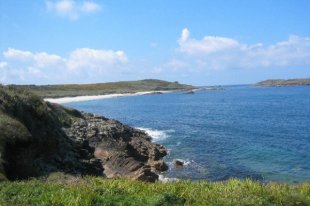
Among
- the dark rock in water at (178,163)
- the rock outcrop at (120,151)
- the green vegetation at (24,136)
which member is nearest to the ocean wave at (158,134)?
the rock outcrop at (120,151)

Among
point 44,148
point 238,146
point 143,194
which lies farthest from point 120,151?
point 143,194

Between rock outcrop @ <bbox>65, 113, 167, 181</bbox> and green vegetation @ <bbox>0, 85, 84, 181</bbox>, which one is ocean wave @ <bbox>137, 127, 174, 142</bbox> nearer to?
rock outcrop @ <bbox>65, 113, 167, 181</bbox>

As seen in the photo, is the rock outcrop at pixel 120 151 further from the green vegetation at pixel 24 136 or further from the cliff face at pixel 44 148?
the green vegetation at pixel 24 136

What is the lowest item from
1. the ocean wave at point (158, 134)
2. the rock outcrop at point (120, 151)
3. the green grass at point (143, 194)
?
→ the ocean wave at point (158, 134)

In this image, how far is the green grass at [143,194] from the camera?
1305 centimetres

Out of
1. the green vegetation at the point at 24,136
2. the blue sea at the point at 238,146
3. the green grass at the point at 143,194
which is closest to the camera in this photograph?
the green grass at the point at 143,194

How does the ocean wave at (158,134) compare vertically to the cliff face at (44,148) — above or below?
below

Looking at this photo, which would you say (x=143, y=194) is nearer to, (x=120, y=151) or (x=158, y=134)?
(x=120, y=151)

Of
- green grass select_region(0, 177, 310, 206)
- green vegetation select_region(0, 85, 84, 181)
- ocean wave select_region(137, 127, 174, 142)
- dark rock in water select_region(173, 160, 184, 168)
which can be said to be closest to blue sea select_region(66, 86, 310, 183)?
ocean wave select_region(137, 127, 174, 142)

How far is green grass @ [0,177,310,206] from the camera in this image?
Answer: 13.0 m

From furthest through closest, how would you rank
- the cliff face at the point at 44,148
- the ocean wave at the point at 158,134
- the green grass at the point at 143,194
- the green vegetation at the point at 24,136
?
1. the ocean wave at the point at 158,134
2. the cliff face at the point at 44,148
3. the green vegetation at the point at 24,136
4. the green grass at the point at 143,194

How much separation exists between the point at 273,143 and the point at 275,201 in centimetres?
3605

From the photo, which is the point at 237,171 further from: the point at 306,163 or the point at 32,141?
the point at 32,141

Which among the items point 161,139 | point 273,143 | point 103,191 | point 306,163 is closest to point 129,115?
point 161,139
